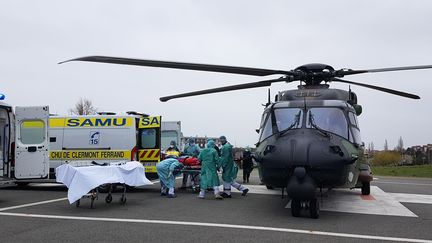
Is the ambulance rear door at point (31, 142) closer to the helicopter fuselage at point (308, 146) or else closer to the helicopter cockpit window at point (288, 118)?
the helicopter fuselage at point (308, 146)

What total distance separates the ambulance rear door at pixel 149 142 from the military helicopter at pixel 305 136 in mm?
3537

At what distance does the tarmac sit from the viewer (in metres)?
6.89

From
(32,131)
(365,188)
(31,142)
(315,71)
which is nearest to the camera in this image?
(315,71)

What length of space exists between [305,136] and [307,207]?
1.48m

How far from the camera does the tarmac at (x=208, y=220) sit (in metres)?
6.89

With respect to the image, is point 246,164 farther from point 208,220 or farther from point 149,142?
point 208,220

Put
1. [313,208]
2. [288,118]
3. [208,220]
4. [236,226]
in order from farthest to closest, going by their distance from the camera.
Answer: [288,118] → [313,208] → [208,220] → [236,226]

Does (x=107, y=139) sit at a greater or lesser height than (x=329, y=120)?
lesser

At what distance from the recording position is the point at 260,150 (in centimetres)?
938

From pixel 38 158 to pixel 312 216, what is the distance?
25.0ft

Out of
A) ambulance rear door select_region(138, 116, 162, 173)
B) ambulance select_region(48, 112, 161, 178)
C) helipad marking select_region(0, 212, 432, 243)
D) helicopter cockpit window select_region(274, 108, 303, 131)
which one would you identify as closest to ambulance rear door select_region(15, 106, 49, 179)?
ambulance select_region(48, 112, 161, 178)

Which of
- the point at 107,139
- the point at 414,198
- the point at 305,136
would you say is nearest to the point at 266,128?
the point at 305,136

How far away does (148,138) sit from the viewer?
14.4 metres

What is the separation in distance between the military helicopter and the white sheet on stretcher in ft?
8.60
